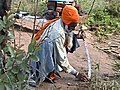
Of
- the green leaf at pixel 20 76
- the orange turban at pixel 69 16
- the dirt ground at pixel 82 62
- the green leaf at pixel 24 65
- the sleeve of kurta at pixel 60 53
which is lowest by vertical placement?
the dirt ground at pixel 82 62

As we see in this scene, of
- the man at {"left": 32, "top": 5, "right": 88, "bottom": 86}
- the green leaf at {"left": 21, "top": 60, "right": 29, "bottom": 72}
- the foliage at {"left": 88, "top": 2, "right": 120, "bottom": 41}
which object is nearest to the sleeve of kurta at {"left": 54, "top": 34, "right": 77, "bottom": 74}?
the man at {"left": 32, "top": 5, "right": 88, "bottom": 86}

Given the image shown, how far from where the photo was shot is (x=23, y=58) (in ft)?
7.81

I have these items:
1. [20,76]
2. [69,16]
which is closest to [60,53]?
[69,16]

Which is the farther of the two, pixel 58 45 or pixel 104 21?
pixel 104 21

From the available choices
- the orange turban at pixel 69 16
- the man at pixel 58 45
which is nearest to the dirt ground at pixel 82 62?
the man at pixel 58 45

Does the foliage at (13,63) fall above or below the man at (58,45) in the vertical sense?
above

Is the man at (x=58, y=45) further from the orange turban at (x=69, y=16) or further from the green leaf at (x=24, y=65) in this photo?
the green leaf at (x=24, y=65)

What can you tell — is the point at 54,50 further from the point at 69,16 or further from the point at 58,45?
the point at 69,16

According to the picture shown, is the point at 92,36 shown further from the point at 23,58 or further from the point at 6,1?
the point at 23,58

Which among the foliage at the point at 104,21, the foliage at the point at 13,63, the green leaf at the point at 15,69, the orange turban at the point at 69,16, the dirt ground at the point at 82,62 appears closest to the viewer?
the foliage at the point at 13,63

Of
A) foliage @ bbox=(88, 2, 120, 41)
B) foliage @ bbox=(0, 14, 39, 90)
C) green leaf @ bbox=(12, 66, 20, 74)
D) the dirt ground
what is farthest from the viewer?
foliage @ bbox=(88, 2, 120, 41)

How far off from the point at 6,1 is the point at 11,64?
2.17 metres

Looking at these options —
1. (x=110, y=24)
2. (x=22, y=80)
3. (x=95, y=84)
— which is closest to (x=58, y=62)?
(x=95, y=84)

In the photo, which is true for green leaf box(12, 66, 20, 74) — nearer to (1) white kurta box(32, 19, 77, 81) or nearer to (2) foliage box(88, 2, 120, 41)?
(1) white kurta box(32, 19, 77, 81)
